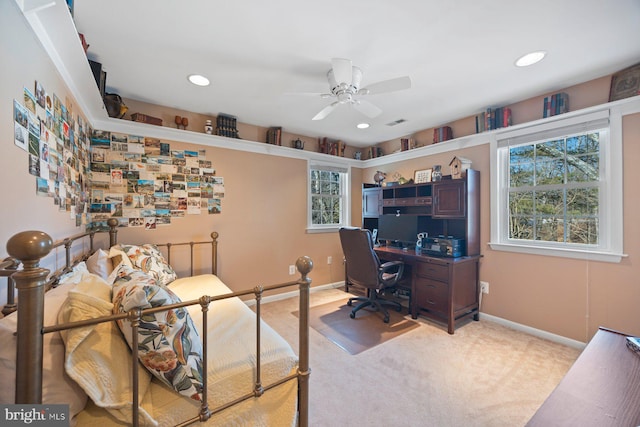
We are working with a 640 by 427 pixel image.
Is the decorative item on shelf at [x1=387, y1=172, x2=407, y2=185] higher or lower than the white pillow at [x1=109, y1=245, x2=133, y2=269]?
higher

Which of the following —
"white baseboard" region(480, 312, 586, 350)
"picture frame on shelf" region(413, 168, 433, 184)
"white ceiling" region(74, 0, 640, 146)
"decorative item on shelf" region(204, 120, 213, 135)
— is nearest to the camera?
"white ceiling" region(74, 0, 640, 146)

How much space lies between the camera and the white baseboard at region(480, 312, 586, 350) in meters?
2.37

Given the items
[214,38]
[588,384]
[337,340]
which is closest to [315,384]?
[337,340]

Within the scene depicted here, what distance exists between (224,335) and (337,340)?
144cm

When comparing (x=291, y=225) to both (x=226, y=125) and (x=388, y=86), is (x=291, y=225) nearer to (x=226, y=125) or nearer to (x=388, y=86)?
(x=226, y=125)

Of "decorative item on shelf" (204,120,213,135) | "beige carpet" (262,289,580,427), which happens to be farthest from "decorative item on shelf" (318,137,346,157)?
"beige carpet" (262,289,580,427)

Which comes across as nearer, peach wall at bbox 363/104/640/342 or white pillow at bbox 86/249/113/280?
white pillow at bbox 86/249/113/280

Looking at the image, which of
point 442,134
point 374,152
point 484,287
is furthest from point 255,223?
point 484,287

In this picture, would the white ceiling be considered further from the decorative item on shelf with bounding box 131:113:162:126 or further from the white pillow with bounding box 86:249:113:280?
the white pillow with bounding box 86:249:113:280

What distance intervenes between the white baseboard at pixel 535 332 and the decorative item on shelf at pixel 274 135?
3315 mm

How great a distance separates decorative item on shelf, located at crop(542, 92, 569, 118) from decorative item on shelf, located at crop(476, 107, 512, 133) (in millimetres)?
298

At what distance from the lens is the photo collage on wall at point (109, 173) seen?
4.50 feet

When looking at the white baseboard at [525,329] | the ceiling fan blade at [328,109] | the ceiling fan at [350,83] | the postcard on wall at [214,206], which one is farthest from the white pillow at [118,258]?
the ceiling fan at [350,83]

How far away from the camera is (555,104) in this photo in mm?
2457
